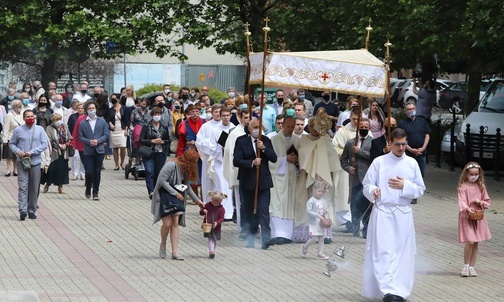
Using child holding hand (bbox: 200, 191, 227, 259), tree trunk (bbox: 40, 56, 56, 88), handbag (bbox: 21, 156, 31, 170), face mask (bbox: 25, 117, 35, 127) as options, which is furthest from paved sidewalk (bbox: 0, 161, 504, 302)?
tree trunk (bbox: 40, 56, 56, 88)

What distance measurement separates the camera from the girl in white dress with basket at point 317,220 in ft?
46.5

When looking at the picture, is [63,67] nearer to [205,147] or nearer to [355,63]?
[205,147]

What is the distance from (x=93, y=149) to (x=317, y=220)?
7.46 meters

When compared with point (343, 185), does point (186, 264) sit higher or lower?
lower

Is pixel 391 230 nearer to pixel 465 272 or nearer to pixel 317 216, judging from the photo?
pixel 465 272

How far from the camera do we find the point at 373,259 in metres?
11.8

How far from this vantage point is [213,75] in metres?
53.9

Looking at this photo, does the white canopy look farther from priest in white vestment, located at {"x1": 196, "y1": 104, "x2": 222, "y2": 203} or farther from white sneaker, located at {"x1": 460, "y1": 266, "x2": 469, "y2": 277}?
priest in white vestment, located at {"x1": 196, "y1": 104, "x2": 222, "y2": 203}

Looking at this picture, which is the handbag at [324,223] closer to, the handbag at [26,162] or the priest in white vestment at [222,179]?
the priest in white vestment at [222,179]

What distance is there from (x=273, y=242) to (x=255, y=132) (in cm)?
147

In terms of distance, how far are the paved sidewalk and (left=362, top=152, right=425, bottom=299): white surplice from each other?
39 cm

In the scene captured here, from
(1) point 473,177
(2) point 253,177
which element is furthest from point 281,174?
(1) point 473,177

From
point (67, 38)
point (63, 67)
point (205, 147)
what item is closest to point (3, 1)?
point (67, 38)

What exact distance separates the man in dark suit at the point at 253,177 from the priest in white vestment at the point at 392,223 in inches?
134
